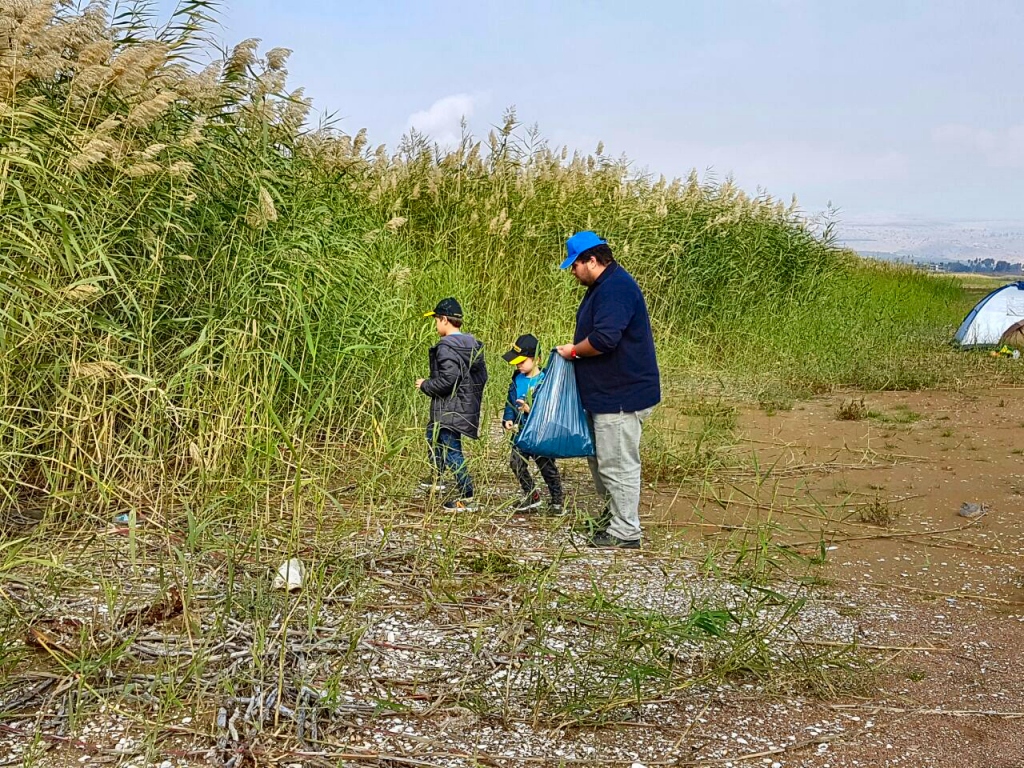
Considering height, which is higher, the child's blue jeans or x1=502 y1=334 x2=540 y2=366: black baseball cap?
x1=502 y1=334 x2=540 y2=366: black baseball cap

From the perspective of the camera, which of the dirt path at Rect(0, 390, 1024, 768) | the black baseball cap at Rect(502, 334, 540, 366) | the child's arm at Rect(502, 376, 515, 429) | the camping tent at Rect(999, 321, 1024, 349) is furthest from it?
the camping tent at Rect(999, 321, 1024, 349)

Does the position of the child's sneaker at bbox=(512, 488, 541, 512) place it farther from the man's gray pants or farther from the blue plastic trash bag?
the man's gray pants

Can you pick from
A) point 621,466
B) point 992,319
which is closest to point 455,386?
point 621,466

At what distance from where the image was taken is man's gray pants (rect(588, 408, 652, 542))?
201 inches

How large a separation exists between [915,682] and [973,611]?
102 centimetres

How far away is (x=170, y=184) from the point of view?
5129 millimetres

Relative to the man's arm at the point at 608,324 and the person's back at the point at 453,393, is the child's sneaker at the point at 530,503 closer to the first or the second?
the person's back at the point at 453,393

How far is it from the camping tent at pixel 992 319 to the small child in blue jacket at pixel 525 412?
10425mm

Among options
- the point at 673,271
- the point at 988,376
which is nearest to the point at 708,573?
the point at 673,271

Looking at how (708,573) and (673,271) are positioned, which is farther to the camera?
(673,271)

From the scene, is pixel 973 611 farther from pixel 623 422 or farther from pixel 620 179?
pixel 620 179

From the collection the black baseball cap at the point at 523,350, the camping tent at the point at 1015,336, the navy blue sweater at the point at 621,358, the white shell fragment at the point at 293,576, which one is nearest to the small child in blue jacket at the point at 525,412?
the black baseball cap at the point at 523,350

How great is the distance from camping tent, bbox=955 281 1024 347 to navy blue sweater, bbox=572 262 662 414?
10.6 metres

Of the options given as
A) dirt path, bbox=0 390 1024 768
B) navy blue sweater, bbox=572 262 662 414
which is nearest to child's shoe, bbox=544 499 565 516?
dirt path, bbox=0 390 1024 768
